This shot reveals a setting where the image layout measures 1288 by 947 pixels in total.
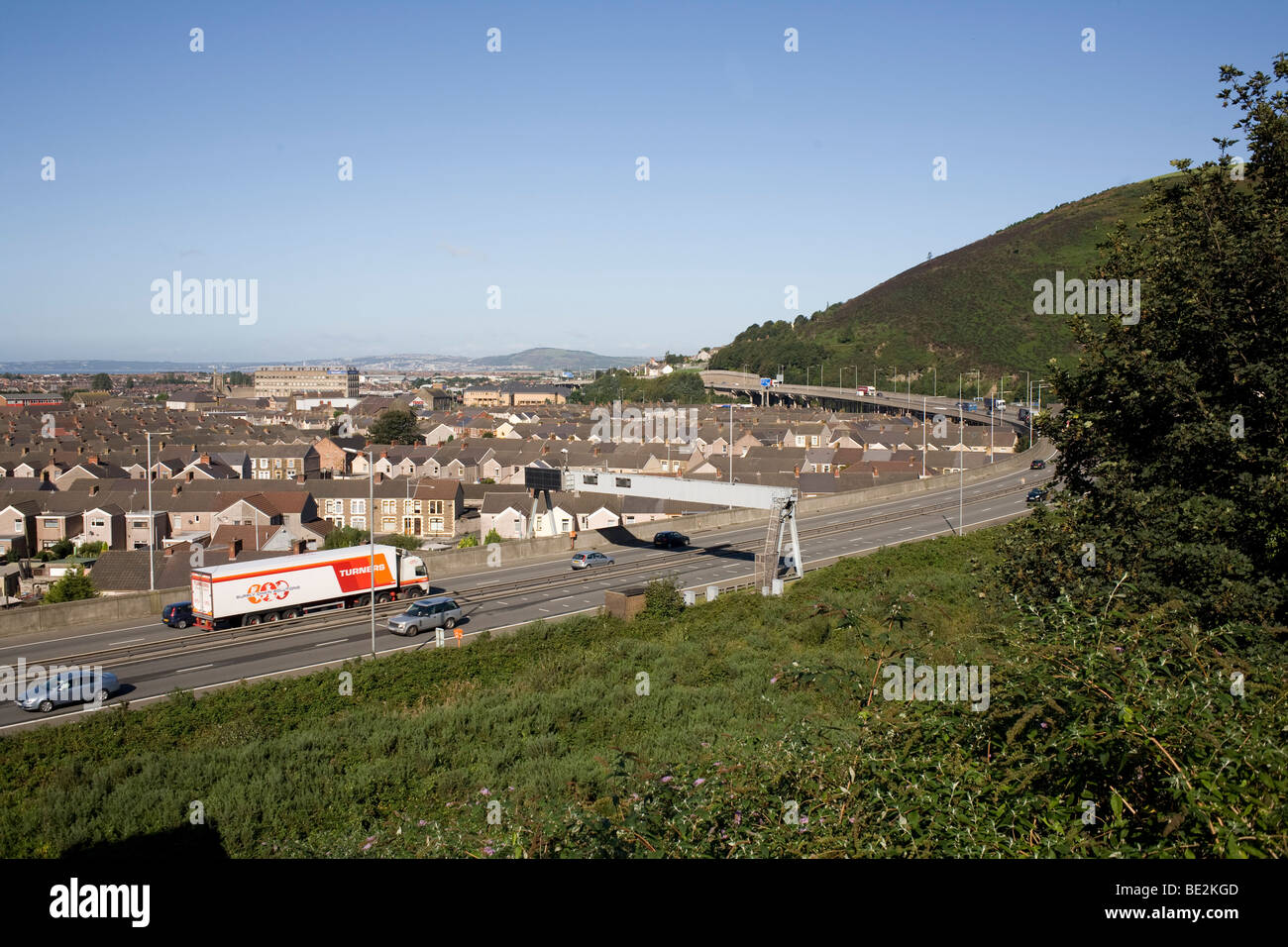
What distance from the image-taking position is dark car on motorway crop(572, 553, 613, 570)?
32312mm

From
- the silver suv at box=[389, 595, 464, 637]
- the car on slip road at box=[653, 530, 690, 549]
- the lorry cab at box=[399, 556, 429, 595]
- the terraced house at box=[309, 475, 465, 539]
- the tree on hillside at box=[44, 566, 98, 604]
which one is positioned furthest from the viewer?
the terraced house at box=[309, 475, 465, 539]

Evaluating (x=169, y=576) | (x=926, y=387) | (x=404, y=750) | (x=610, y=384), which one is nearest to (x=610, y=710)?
(x=404, y=750)

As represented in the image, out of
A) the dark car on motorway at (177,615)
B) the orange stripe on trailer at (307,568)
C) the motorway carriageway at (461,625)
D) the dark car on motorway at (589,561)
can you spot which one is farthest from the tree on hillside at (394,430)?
the dark car on motorway at (177,615)

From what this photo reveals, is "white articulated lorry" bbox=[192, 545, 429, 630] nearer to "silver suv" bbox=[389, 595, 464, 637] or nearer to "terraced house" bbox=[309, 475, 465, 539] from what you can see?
"silver suv" bbox=[389, 595, 464, 637]

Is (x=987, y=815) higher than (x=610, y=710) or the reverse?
higher

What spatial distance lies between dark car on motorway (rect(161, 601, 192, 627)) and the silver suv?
638 cm

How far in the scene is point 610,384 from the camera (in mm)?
166875

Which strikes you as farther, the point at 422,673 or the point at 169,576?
the point at 169,576

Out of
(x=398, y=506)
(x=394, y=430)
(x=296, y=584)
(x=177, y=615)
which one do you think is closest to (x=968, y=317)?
(x=394, y=430)

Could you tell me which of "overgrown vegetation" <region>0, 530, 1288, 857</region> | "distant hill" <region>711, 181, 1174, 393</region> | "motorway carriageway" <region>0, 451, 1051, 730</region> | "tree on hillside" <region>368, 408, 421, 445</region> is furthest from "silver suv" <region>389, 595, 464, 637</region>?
"distant hill" <region>711, 181, 1174, 393</region>
